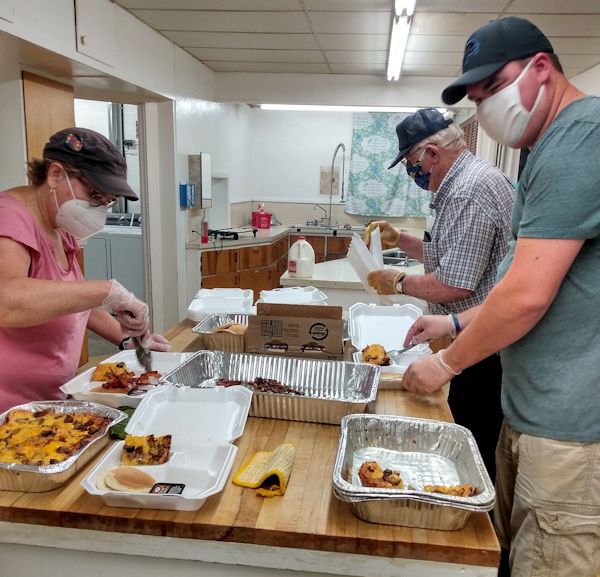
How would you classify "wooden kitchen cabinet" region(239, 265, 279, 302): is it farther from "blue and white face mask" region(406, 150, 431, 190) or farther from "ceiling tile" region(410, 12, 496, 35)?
"blue and white face mask" region(406, 150, 431, 190)

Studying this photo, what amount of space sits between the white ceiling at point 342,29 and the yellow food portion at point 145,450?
2879mm

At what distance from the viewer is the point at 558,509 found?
1195 millimetres

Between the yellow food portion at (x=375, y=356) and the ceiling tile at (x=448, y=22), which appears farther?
the ceiling tile at (x=448, y=22)

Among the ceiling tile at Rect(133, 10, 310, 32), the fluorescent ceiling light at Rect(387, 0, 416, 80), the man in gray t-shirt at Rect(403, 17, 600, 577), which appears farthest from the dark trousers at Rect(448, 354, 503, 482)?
the ceiling tile at Rect(133, 10, 310, 32)

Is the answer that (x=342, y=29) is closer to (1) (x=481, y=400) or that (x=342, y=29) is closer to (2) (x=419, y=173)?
(2) (x=419, y=173)

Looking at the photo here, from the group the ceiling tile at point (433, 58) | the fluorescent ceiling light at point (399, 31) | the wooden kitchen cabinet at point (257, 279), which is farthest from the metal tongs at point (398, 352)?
the wooden kitchen cabinet at point (257, 279)

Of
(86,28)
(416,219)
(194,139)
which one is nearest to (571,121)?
(86,28)

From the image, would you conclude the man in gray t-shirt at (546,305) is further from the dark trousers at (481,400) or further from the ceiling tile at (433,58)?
the ceiling tile at (433,58)

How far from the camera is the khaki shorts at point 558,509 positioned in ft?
3.87

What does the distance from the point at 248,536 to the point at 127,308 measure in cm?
77

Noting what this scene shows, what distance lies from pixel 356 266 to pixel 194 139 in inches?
125

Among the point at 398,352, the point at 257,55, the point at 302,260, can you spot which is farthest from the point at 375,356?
the point at 257,55

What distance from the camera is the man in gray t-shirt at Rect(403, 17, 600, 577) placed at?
3.49ft

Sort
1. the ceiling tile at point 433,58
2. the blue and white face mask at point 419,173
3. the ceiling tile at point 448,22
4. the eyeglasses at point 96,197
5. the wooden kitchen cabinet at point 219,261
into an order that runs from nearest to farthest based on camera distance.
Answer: the eyeglasses at point 96,197, the blue and white face mask at point 419,173, the ceiling tile at point 448,22, the ceiling tile at point 433,58, the wooden kitchen cabinet at point 219,261
